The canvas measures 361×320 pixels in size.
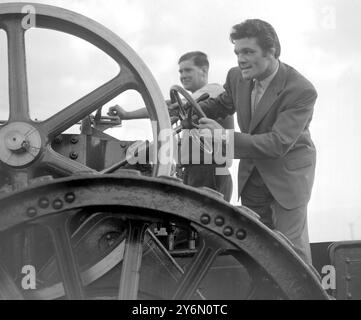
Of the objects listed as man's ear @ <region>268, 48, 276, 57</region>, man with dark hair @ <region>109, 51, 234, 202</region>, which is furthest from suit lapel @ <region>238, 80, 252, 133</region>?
man with dark hair @ <region>109, 51, 234, 202</region>

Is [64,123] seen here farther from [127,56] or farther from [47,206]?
[47,206]

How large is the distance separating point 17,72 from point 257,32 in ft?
3.15

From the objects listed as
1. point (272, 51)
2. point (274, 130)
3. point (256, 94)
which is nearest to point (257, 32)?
point (272, 51)

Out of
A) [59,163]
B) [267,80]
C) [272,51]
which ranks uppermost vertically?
[272,51]

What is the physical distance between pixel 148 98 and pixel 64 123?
0.29 meters

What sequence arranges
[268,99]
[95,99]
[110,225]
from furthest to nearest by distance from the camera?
[268,99] < [95,99] < [110,225]

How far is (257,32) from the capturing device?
2695 millimetres

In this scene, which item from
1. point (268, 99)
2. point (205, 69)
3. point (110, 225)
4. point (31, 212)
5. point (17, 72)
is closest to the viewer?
point (31, 212)

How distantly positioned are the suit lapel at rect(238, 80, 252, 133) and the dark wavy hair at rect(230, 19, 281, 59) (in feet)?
0.55

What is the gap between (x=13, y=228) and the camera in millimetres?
1550

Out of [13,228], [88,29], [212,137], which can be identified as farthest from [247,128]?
[13,228]

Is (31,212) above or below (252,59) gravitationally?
below

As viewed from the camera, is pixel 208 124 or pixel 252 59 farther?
pixel 252 59

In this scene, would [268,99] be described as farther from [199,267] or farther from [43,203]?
[43,203]
